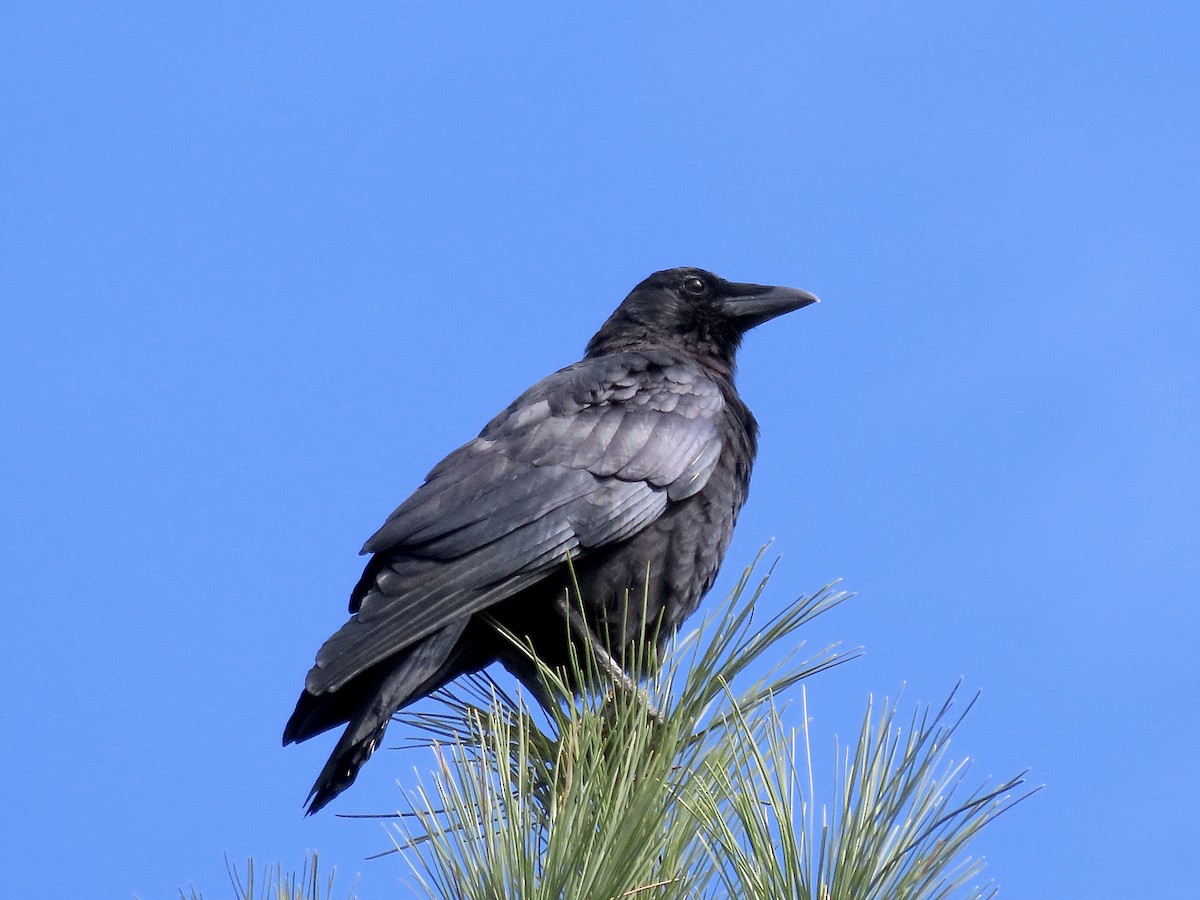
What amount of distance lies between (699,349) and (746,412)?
78 cm

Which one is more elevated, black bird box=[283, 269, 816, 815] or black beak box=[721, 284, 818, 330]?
black beak box=[721, 284, 818, 330]

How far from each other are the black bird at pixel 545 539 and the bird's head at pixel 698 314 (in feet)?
2.38

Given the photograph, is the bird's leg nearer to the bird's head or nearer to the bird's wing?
the bird's wing

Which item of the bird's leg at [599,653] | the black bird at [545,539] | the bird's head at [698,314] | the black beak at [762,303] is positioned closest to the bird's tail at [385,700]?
the black bird at [545,539]

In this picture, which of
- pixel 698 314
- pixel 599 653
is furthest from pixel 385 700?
pixel 698 314

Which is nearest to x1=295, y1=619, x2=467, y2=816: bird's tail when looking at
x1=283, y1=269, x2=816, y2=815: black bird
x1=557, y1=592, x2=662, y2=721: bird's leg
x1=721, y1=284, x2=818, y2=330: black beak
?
x1=283, y1=269, x2=816, y2=815: black bird

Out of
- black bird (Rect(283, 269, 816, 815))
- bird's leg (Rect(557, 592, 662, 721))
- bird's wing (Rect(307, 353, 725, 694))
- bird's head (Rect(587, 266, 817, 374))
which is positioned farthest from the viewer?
bird's head (Rect(587, 266, 817, 374))

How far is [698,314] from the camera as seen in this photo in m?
6.77

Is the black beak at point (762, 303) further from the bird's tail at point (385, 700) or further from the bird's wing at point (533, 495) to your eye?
the bird's tail at point (385, 700)

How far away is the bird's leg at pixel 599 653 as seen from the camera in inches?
143

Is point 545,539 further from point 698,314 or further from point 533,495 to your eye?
point 698,314

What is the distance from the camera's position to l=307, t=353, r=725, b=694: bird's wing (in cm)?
459

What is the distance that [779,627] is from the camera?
3701 millimetres

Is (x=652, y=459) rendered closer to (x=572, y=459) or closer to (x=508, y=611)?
(x=572, y=459)
